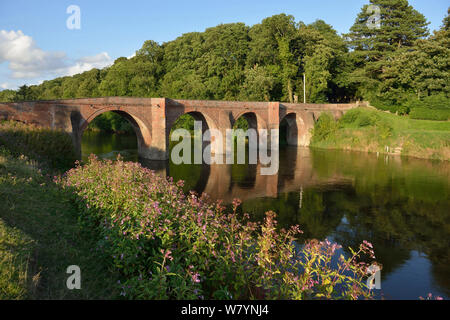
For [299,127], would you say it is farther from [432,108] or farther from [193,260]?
[193,260]

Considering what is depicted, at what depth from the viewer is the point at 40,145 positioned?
1608 centimetres

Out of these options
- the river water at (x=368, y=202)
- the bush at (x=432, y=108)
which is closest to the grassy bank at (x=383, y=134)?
the bush at (x=432, y=108)

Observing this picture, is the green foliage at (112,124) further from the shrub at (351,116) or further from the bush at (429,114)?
the bush at (429,114)

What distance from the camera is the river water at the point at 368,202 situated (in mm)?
10312

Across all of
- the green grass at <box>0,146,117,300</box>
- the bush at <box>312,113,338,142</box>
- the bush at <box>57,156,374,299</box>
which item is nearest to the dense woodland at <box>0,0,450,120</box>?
the bush at <box>312,113,338,142</box>

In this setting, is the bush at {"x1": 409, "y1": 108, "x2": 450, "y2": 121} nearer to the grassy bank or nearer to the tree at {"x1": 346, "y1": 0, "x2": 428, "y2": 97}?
the grassy bank

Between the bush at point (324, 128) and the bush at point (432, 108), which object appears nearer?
the bush at point (432, 108)

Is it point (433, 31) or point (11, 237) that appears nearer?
point (11, 237)

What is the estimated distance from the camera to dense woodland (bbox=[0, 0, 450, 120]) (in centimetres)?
Result: 3859

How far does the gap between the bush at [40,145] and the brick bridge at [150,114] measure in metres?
6.45

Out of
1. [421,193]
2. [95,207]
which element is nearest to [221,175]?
[421,193]

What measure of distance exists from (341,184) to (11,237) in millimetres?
19929

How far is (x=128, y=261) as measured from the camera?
5.68m
